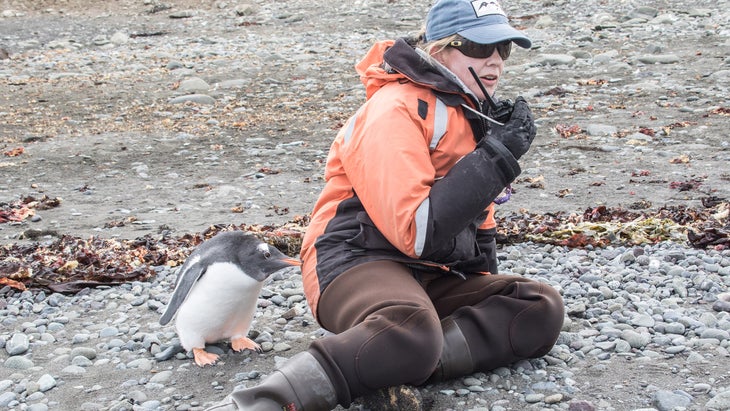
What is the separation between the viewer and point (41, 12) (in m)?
20.7

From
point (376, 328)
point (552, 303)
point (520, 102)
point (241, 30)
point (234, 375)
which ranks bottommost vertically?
point (241, 30)

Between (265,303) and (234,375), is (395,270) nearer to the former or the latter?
(234,375)

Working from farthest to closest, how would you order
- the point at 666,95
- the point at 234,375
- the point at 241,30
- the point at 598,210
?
the point at 241,30 < the point at 666,95 < the point at 598,210 < the point at 234,375

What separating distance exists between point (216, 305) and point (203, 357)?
241mm

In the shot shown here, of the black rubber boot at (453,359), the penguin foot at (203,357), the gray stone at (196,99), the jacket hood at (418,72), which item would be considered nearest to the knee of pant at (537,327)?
the black rubber boot at (453,359)

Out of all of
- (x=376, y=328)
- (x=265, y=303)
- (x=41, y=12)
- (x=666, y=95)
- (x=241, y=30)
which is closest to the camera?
(x=376, y=328)

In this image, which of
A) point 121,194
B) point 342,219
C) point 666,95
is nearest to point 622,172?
point 666,95

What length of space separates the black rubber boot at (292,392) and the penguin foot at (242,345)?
97 cm

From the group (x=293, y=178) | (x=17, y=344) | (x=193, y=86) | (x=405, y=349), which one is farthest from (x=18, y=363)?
(x=193, y=86)

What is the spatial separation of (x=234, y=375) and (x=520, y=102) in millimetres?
1619

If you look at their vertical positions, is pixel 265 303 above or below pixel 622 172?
above

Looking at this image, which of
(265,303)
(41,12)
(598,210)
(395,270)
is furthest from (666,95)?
(41,12)

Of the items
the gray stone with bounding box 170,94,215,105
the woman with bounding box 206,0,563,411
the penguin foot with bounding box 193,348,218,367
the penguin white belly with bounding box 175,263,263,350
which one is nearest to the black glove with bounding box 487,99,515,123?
the woman with bounding box 206,0,563,411

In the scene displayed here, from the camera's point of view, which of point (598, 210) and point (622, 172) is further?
point (622, 172)
